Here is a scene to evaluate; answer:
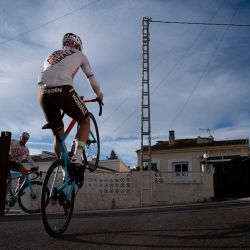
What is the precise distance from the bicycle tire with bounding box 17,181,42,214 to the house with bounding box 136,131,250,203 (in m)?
11.9

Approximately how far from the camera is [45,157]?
32031mm

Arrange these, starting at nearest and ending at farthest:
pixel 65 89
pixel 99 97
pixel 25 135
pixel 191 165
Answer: pixel 65 89 → pixel 99 97 → pixel 25 135 → pixel 191 165

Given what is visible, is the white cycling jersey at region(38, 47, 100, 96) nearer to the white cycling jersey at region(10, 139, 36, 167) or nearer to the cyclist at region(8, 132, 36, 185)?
the cyclist at region(8, 132, 36, 185)

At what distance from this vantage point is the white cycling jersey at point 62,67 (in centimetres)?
374

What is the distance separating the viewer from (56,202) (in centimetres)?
371

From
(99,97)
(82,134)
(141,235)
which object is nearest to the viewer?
(141,235)

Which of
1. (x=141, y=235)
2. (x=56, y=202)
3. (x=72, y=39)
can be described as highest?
(x=72, y=39)

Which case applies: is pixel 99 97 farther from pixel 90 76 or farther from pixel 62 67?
pixel 62 67

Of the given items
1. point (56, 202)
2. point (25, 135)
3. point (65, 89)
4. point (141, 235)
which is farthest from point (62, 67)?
point (25, 135)

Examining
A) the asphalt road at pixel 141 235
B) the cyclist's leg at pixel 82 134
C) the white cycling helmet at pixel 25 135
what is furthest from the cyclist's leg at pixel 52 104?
the white cycling helmet at pixel 25 135

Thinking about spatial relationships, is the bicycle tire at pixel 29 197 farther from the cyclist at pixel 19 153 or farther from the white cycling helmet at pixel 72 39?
the white cycling helmet at pixel 72 39

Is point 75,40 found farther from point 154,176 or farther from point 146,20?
point 146,20

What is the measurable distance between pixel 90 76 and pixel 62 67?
0.46 metres

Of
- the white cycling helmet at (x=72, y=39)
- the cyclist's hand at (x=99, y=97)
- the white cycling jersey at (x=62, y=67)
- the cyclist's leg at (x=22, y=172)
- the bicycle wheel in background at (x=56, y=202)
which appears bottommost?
the bicycle wheel in background at (x=56, y=202)
